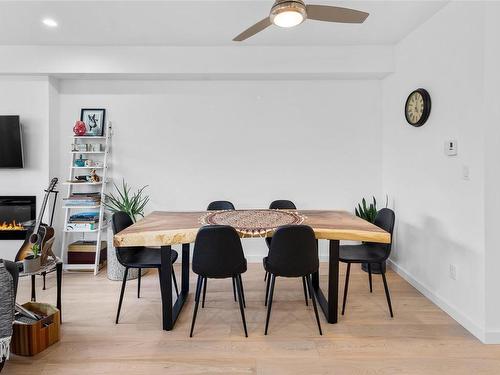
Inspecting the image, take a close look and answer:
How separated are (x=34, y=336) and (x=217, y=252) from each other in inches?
53.1

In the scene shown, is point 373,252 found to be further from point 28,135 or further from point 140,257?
point 28,135

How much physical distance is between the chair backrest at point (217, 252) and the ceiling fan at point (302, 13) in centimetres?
145

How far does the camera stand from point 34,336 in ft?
6.50

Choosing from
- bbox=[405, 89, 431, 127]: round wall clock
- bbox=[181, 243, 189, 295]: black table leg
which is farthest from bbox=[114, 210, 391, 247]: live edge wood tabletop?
bbox=[405, 89, 431, 127]: round wall clock

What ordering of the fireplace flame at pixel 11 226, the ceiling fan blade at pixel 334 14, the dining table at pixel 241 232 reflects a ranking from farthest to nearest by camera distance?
the fireplace flame at pixel 11 226 → the dining table at pixel 241 232 → the ceiling fan blade at pixel 334 14

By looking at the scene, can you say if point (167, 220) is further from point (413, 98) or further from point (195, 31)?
point (413, 98)

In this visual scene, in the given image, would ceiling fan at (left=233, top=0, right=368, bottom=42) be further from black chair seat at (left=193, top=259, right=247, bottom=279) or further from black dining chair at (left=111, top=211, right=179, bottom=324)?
black dining chair at (left=111, top=211, right=179, bottom=324)

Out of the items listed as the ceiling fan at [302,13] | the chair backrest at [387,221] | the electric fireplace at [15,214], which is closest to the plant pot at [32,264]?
the electric fireplace at [15,214]

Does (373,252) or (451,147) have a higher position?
(451,147)

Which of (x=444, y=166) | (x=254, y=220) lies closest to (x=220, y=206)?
(x=254, y=220)

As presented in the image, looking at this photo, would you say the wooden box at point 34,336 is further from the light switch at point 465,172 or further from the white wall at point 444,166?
the light switch at point 465,172

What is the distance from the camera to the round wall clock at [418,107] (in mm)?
2855

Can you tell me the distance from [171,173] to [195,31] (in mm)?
1769

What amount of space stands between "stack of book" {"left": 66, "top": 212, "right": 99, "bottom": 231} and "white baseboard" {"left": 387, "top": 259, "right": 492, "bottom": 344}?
3.74m
